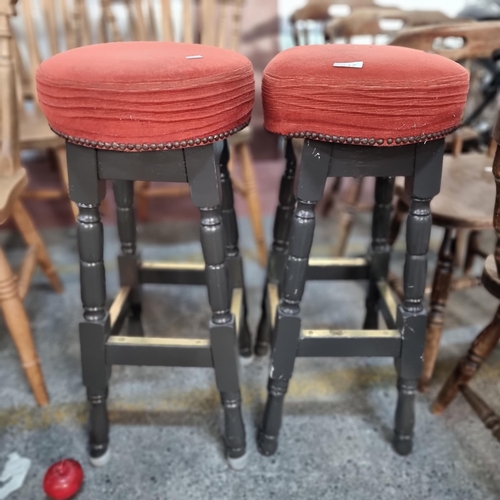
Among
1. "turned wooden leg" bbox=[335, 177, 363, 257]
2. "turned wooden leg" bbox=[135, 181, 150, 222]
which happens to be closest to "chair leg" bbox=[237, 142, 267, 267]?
"turned wooden leg" bbox=[335, 177, 363, 257]

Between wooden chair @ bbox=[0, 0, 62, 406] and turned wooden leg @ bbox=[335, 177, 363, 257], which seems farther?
turned wooden leg @ bbox=[335, 177, 363, 257]

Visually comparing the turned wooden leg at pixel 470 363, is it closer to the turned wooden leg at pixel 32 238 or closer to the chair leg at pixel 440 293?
the chair leg at pixel 440 293

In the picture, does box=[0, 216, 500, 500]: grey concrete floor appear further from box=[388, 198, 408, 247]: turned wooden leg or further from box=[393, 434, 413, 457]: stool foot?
box=[388, 198, 408, 247]: turned wooden leg

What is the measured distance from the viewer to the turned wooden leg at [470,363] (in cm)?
93

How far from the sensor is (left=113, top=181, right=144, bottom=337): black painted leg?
41.9 inches

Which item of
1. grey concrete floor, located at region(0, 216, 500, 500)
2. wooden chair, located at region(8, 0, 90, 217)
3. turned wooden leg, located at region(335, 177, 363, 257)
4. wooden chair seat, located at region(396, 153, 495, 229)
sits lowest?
grey concrete floor, located at region(0, 216, 500, 500)

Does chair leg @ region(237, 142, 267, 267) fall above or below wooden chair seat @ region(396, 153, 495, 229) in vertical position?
below

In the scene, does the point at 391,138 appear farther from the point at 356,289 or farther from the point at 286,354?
the point at 356,289

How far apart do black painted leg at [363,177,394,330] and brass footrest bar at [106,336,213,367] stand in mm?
452

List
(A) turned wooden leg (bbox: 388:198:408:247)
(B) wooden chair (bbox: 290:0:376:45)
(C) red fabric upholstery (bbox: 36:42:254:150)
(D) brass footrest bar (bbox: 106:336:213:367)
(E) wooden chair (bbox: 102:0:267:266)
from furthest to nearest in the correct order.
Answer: (B) wooden chair (bbox: 290:0:376:45) < (E) wooden chair (bbox: 102:0:267:266) < (A) turned wooden leg (bbox: 388:198:408:247) < (D) brass footrest bar (bbox: 106:336:213:367) < (C) red fabric upholstery (bbox: 36:42:254:150)

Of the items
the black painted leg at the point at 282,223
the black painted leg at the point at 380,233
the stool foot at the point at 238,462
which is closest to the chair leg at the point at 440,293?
the black painted leg at the point at 380,233

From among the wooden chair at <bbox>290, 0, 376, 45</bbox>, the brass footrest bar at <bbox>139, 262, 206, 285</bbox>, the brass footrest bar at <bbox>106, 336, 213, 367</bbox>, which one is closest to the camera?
the brass footrest bar at <bbox>106, 336, 213, 367</bbox>

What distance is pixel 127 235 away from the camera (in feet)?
3.64

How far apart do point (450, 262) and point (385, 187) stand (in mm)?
223
